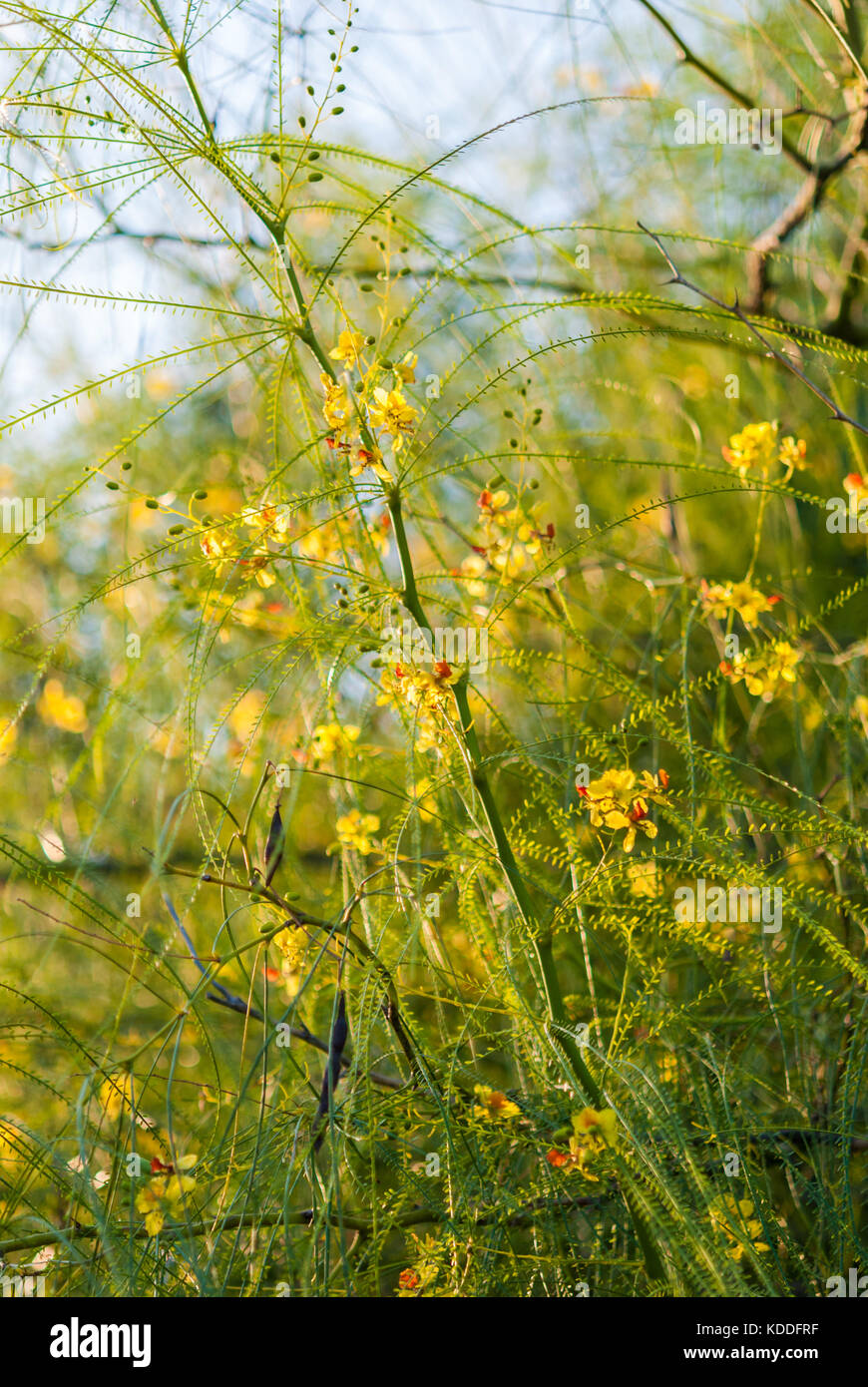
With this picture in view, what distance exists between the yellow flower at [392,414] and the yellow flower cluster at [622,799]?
0.26 meters

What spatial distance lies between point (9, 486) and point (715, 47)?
1.32 metres

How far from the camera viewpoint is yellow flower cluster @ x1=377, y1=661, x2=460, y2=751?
66 centimetres

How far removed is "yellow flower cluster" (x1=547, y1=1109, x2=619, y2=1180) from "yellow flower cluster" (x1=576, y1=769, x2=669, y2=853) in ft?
0.54

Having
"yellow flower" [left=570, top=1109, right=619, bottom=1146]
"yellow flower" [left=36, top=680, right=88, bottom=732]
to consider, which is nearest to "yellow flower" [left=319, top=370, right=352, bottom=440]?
"yellow flower" [left=570, top=1109, right=619, bottom=1146]

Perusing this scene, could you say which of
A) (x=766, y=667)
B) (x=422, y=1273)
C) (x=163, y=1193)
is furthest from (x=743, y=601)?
(x=163, y=1193)

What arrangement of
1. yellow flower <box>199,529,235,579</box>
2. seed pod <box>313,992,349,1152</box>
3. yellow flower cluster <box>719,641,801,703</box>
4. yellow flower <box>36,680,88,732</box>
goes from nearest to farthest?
seed pod <box>313,992,349,1152</box>, yellow flower <box>199,529,235,579</box>, yellow flower cluster <box>719,641,801,703</box>, yellow flower <box>36,680,88,732</box>

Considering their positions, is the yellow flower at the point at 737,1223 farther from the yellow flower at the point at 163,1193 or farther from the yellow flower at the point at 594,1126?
the yellow flower at the point at 163,1193

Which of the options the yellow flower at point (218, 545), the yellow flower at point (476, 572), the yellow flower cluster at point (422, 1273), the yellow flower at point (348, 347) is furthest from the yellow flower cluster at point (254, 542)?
the yellow flower cluster at point (422, 1273)

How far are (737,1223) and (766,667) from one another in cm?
42

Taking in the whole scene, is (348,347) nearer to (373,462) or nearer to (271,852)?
(373,462)

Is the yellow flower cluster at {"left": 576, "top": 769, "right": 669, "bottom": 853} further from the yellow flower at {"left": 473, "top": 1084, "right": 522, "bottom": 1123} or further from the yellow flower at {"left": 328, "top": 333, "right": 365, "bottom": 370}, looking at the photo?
the yellow flower at {"left": 328, "top": 333, "right": 365, "bottom": 370}

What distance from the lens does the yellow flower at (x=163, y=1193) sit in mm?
717
